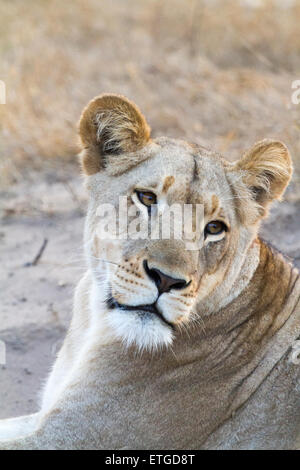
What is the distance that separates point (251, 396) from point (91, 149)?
5.31 feet

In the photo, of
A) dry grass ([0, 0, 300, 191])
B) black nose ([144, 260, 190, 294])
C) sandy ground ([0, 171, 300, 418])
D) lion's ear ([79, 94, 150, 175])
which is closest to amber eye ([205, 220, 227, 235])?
black nose ([144, 260, 190, 294])

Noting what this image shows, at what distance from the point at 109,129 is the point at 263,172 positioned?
90 centimetres

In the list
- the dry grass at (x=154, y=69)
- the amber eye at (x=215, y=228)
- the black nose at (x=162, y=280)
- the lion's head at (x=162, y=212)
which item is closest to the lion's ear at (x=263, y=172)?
the lion's head at (x=162, y=212)

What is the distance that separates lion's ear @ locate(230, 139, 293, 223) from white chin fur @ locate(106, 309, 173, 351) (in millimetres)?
966

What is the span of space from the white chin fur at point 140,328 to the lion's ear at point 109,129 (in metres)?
0.97

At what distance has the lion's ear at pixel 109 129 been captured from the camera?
4023 millimetres

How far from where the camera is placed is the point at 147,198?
382cm

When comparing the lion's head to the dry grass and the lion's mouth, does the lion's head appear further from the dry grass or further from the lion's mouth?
the dry grass

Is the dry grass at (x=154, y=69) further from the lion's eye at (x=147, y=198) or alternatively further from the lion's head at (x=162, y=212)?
the lion's eye at (x=147, y=198)

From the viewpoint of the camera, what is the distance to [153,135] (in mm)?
9359

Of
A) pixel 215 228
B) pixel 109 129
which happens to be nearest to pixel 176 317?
Answer: pixel 215 228

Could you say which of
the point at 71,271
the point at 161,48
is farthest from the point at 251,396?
the point at 161,48

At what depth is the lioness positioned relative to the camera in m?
3.57

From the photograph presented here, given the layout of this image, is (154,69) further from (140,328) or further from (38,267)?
(140,328)
